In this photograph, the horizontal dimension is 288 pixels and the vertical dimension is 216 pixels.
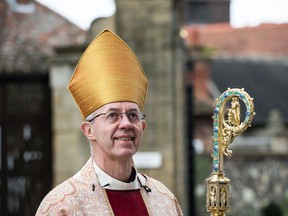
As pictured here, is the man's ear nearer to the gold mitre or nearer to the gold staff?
the gold mitre

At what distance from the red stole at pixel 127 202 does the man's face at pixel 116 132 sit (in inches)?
6.7

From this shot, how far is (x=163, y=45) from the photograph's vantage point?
1323 centimetres

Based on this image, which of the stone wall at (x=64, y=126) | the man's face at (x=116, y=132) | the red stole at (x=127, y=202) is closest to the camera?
the man's face at (x=116, y=132)

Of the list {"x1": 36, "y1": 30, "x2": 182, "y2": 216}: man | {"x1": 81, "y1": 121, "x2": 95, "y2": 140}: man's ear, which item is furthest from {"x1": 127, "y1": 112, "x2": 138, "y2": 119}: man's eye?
{"x1": 81, "y1": 121, "x2": 95, "y2": 140}: man's ear

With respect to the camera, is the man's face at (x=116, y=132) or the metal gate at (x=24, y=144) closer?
the man's face at (x=116, y=132)

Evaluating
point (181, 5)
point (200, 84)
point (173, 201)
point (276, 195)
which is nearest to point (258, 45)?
point (200, 84)

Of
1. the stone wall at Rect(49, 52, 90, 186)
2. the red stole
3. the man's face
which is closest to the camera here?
the man's face

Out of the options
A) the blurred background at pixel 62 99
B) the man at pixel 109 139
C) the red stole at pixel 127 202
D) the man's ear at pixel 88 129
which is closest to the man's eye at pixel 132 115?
the man at pixel 109 139

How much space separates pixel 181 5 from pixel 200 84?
949 inches

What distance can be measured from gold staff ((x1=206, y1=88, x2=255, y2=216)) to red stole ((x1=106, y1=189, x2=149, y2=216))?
11.6 inches

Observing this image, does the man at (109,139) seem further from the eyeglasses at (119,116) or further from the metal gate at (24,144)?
the metal gate at (24,144)

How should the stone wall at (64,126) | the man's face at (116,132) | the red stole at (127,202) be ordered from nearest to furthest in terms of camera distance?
the man's face at (116,132) < the red stole at (127,202) < the stone wall at (64,126)

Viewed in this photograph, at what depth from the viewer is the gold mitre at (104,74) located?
197 inches

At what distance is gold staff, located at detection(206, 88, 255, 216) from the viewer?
4988 mm
